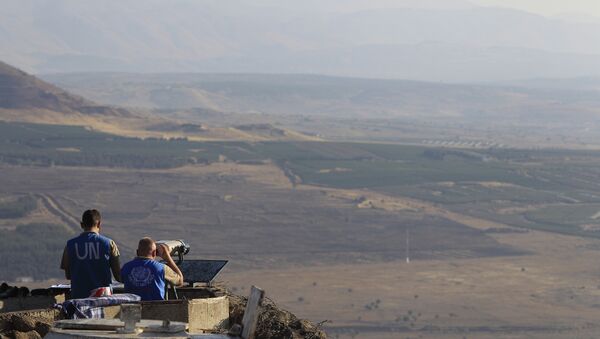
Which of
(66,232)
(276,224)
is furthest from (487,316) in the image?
(276,224)

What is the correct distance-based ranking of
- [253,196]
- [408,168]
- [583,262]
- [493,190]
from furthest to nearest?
[408,168], [493,190], [253,196], [583,262]

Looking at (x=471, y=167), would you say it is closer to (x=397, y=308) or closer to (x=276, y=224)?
(x=276, y=224)

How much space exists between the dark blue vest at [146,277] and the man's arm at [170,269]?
0.23 m

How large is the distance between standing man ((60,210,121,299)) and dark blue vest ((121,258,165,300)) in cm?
25

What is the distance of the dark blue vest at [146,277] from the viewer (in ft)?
37.2

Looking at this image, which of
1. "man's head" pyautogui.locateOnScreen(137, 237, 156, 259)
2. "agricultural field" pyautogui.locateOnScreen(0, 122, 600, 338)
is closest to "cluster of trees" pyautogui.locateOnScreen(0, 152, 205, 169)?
"agricultural field" pyautogui.locateOnScreen(0, 122, 600, 338)

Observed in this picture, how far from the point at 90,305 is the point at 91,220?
137 centimetres

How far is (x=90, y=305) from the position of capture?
10461 mm

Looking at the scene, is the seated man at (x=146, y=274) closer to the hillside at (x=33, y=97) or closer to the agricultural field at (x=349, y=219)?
the agricultural field at (x=349, y=219)

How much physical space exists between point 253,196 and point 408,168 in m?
29.9

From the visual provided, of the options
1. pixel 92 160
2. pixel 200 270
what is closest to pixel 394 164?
pixel 92 160

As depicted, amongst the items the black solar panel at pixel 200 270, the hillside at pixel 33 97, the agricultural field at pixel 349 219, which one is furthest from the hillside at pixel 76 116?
the black solar panel at pixel 200 270

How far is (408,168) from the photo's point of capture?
15138cm

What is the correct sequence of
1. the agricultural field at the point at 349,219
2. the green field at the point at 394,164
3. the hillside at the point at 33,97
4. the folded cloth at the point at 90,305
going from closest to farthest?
the folded cloth at the point at 90,305, the agricultural field at the point at 349,219, the green field at the point at 394,164, the hillside at the point at 33,97
